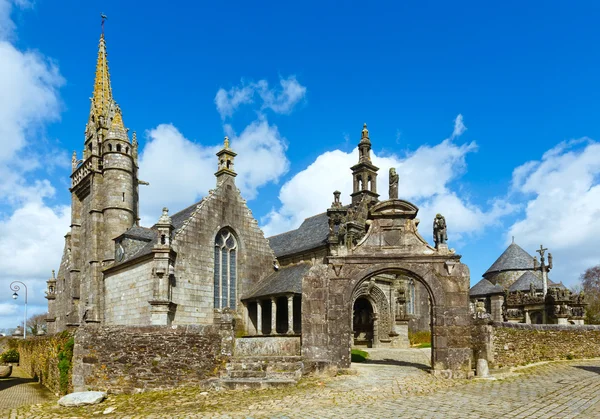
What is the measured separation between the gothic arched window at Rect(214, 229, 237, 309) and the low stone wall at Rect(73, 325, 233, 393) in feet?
39.0

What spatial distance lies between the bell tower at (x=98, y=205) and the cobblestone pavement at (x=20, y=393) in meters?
5.47

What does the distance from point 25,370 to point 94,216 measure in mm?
9421

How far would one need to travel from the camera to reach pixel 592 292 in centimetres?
5088

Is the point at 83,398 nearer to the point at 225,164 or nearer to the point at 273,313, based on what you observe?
the point at 273,313

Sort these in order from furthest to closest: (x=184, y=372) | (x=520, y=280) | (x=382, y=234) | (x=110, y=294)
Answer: (x=520, y=280)
(x=110, y=294)
(x=382, y=234)
(x=184, y=372)

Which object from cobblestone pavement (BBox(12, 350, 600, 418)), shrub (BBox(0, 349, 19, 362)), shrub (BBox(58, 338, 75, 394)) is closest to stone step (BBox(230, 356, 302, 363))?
cobblestone pavement (BBox(12, 350, 600, 418))

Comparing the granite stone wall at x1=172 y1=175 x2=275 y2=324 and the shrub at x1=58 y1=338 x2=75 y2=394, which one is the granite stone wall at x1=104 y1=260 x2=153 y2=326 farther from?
the shrub at x1=58 y1=338 x2=75 y2=394

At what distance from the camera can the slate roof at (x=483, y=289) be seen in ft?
138

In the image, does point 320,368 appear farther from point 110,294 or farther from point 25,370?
point 25,370

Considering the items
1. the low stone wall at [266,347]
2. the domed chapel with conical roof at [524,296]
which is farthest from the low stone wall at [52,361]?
the domed chapel with conical roof at [524,296]

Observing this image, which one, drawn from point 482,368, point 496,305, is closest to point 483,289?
point 496,305

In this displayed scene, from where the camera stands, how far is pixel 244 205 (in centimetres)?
2684

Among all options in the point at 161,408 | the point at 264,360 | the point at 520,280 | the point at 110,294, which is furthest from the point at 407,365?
the point at 520,280

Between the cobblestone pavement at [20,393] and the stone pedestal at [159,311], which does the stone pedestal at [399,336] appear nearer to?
the stone pedestal at [159,311]
